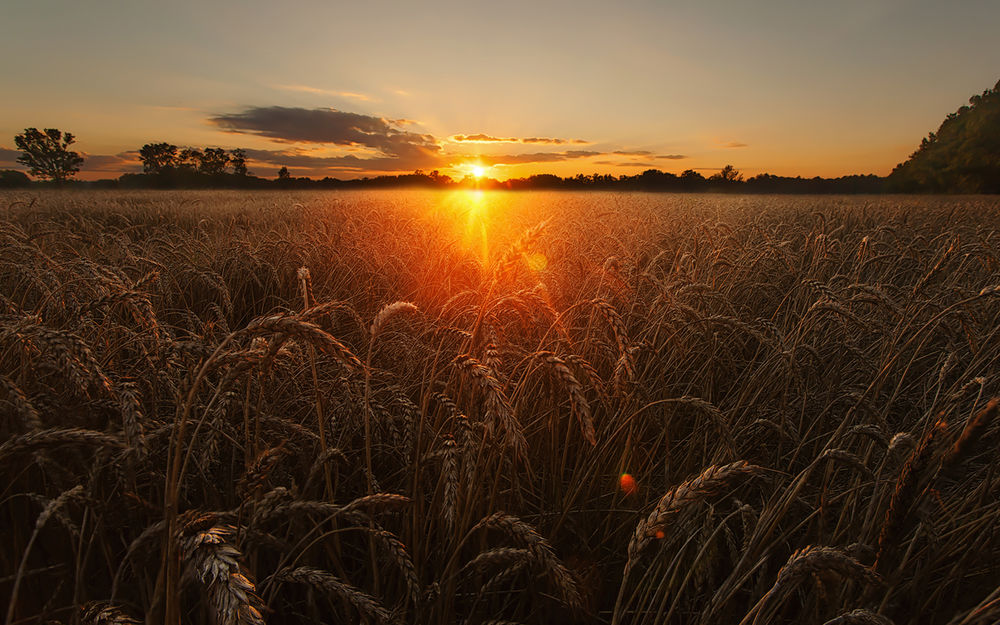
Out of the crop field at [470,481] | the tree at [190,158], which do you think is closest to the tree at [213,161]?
the tree at [190,158]

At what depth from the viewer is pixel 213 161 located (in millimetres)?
69500

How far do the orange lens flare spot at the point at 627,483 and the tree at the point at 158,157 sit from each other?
281 feet

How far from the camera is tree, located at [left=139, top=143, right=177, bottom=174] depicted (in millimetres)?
66812

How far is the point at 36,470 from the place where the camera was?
1600 mm

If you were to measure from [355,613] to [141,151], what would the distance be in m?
90.5

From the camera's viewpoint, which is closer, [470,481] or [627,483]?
[470,481]

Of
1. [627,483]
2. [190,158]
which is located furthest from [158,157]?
[627,483]

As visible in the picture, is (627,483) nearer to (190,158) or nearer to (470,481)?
(470,481)

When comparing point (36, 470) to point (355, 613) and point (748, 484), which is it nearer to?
point (355, 613)

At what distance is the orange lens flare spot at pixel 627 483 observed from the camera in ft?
5.40

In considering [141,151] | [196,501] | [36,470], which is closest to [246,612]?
[196,501]

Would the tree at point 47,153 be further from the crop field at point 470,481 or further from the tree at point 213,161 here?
the crop field at point 470,481

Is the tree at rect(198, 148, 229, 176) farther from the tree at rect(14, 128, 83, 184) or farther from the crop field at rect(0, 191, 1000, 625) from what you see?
the crop field at rect(0, 191, 1000, 625)

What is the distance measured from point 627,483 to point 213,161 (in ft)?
287
